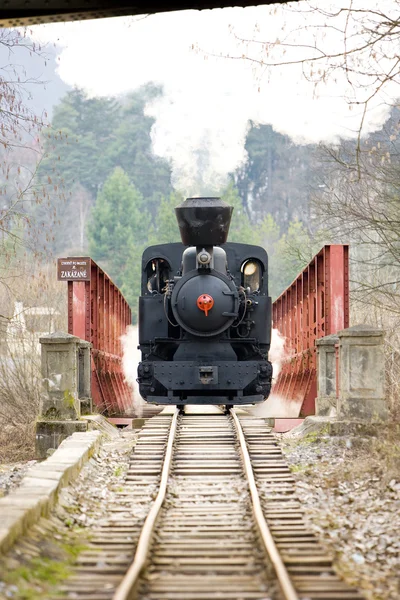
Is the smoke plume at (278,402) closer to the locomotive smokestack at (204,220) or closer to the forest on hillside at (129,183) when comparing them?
the locomotive smokestack at (204,220)

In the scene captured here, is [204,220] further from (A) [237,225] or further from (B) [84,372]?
(A) [237,225]

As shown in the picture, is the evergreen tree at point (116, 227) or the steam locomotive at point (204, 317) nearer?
the steam locomotive at point (204, 317)

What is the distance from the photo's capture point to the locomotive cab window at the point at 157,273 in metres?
14.4

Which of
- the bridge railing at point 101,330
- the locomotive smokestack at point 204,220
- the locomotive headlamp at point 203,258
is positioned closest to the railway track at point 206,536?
the locomotive headlamp at point 203,258

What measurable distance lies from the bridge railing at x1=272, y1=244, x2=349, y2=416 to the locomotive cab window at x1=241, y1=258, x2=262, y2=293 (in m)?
1.15

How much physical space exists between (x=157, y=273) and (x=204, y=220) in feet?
5.86

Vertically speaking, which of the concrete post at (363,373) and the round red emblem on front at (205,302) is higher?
the round red emblem on front at (205,302)

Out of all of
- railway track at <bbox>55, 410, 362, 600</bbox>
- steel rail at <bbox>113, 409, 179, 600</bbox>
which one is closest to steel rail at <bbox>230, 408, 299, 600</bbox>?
railway track at <bbox>55, 410, 362, 600</bbox>

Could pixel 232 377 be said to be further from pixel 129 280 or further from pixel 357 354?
pixel 129 280

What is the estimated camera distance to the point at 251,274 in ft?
47.6

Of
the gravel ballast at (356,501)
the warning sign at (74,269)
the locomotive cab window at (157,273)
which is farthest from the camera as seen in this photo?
the warning sign at (74,269)

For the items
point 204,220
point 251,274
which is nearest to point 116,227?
point 251,274

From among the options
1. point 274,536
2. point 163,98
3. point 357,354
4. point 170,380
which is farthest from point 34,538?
point 163,98

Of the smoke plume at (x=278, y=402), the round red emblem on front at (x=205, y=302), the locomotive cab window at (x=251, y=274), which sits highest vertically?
the locomotive cab window at (x=251, y=274)
